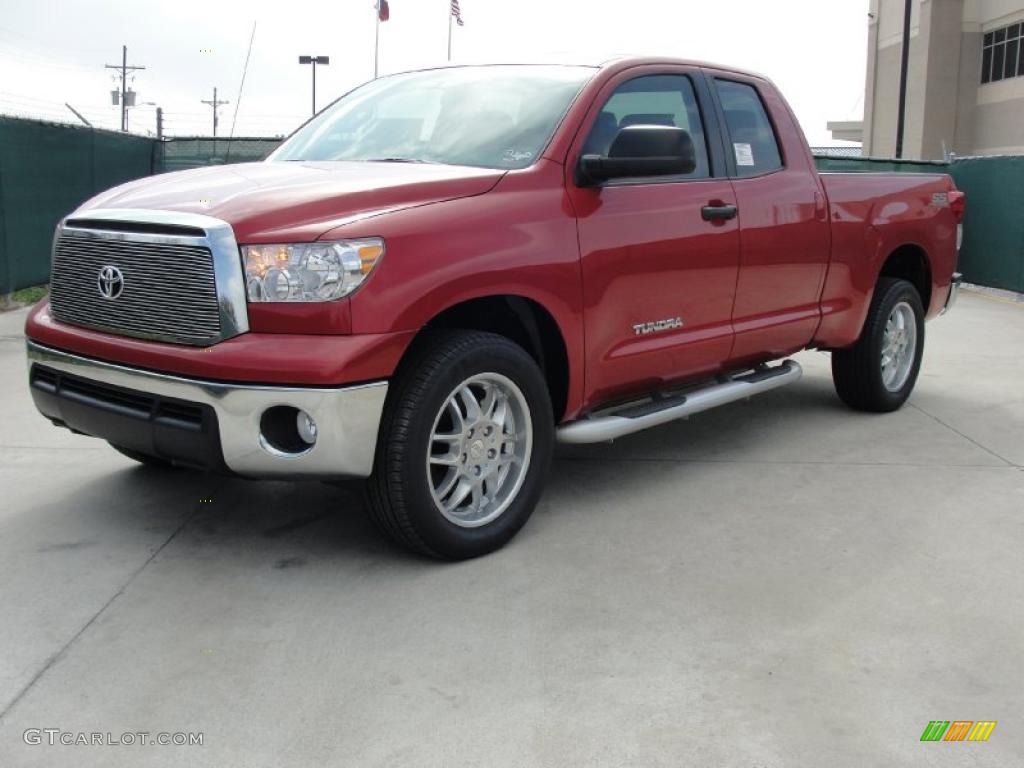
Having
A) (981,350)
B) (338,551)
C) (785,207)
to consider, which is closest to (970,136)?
(981,350)

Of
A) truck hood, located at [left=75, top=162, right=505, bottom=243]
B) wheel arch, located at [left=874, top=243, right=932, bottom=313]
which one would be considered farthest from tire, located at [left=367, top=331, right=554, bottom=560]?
wheel arch, located at [left=874, top=243, right=932, bottom=313]

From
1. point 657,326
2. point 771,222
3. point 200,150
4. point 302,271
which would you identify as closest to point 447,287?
point 302,271

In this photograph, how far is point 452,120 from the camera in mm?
4727

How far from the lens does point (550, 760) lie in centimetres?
273

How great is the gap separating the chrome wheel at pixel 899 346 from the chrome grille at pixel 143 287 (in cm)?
434

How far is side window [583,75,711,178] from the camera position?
4.64m

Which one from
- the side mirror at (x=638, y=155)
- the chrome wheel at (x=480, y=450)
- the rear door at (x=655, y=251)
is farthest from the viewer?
the rear door at (x=655, y=251)

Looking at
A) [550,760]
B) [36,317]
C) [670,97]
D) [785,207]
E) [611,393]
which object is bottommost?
[550,760]

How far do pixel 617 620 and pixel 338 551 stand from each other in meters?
1.17

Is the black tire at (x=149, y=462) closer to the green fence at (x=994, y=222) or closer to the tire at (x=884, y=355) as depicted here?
the tire at (x=884, y=355)

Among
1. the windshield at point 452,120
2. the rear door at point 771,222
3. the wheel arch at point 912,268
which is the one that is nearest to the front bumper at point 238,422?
the windshield at point 452,120

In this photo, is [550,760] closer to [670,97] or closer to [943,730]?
[943,730]

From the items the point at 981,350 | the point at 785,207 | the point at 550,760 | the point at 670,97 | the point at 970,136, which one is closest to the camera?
the point at 550,760

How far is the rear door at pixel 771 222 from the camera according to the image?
531 cm
